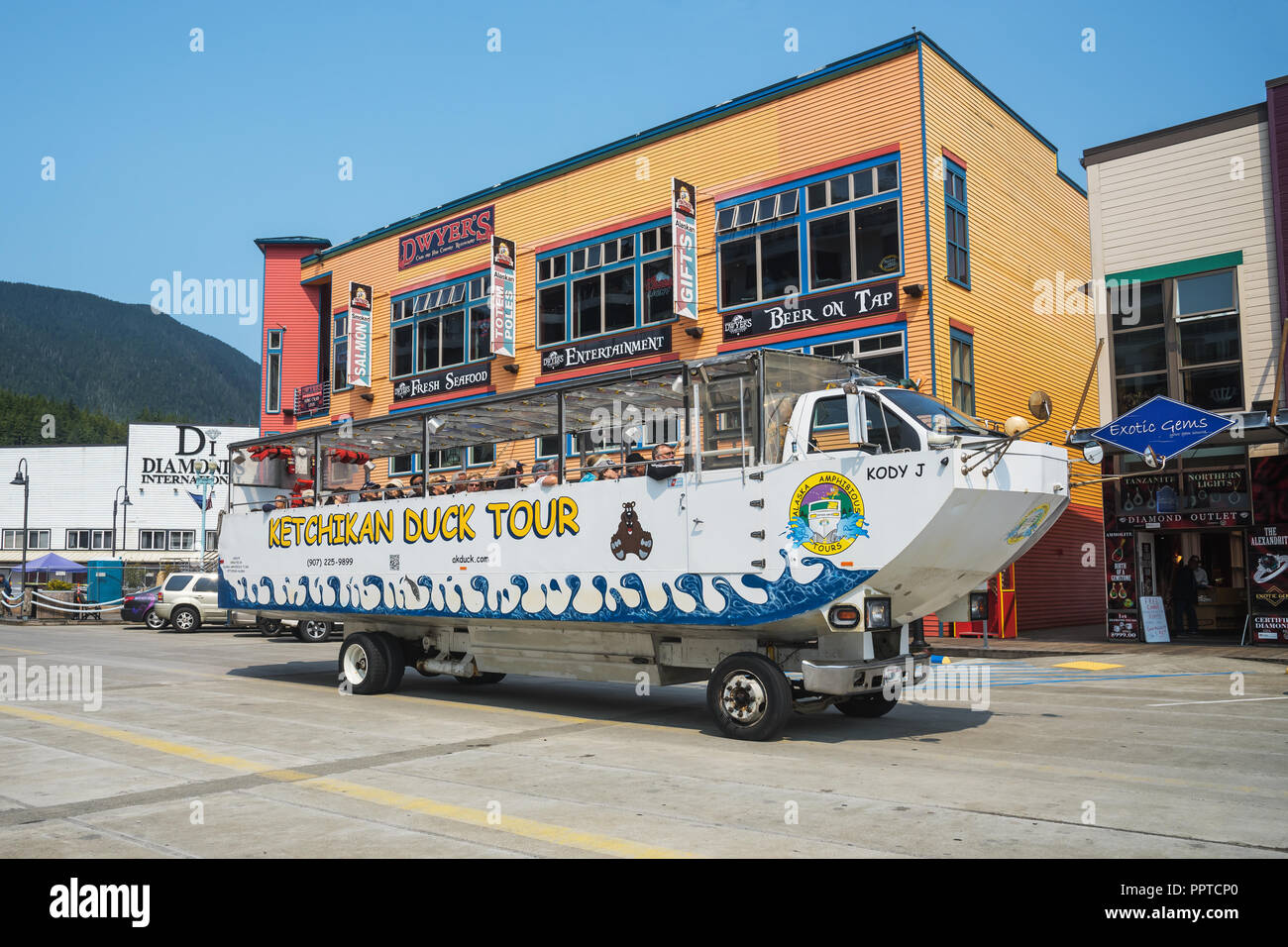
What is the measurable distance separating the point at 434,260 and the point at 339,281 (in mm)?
5618

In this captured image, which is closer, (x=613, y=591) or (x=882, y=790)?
(x=882, y=790)

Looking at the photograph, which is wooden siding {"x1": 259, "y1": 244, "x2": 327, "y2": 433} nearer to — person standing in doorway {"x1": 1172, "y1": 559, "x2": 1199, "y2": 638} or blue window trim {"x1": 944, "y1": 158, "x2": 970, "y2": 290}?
blue window trim {"x1": 944, "y1": 158, "x2": 970, "y2": 290}

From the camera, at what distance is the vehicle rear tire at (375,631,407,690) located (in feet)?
44.3

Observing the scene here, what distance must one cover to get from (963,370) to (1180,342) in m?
4.27

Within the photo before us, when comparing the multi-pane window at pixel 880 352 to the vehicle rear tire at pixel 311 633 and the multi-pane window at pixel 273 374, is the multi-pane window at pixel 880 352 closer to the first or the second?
the vehicle rear tire at pixel 311 633

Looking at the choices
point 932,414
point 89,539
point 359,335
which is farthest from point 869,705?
point 89,539

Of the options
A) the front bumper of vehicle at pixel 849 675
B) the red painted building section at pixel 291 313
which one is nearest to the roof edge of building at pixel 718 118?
the red painted building section at pixel 291 313

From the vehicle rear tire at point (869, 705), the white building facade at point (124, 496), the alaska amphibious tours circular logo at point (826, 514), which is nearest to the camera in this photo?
the alaska amphibious tours circular logo at point (826, 514)

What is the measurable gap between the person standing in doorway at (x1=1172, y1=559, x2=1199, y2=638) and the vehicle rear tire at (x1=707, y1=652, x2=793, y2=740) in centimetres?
1497

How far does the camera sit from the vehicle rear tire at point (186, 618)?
3011 cm

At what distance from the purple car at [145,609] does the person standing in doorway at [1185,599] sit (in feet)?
89.0
